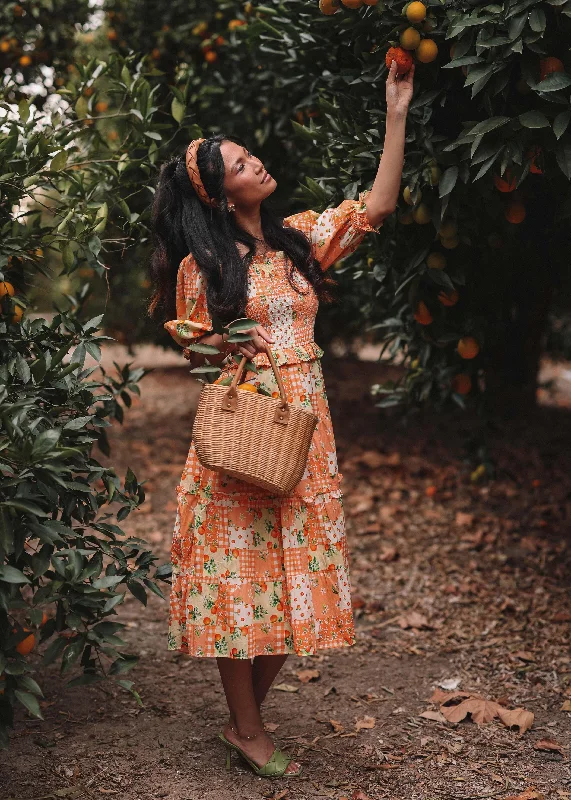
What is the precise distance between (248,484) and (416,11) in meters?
1.33

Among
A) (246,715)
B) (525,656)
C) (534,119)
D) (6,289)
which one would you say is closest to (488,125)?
(534,119)

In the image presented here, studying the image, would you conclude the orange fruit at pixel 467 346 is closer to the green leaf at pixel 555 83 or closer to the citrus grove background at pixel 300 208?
the citrus grove background at pixel 300 208

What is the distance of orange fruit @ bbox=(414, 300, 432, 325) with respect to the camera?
317cm

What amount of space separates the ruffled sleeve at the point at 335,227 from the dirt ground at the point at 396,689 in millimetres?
1336

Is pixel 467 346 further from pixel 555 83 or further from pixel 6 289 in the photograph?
pixel 6 289

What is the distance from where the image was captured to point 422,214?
105 inches

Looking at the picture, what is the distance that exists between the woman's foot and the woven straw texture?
0.83 meters

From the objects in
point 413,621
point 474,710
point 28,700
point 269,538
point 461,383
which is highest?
point 461,383

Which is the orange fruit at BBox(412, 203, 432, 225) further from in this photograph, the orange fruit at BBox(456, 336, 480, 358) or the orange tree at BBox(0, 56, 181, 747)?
the orange tree at BBox(0, 56, 181, 747)

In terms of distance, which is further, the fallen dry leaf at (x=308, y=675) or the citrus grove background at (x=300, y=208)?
the fallen dry leaf at (x=308, y=675)

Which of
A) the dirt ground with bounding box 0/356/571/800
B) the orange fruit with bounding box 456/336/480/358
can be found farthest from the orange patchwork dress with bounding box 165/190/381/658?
the orange fruit with bounding box 456/336/480/358

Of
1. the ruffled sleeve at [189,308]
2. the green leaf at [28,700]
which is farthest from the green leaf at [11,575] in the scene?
the ruffled sleeve at [189,308]

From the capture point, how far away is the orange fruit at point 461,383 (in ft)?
12.5

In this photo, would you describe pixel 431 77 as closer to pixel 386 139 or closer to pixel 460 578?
pixel 386 139
